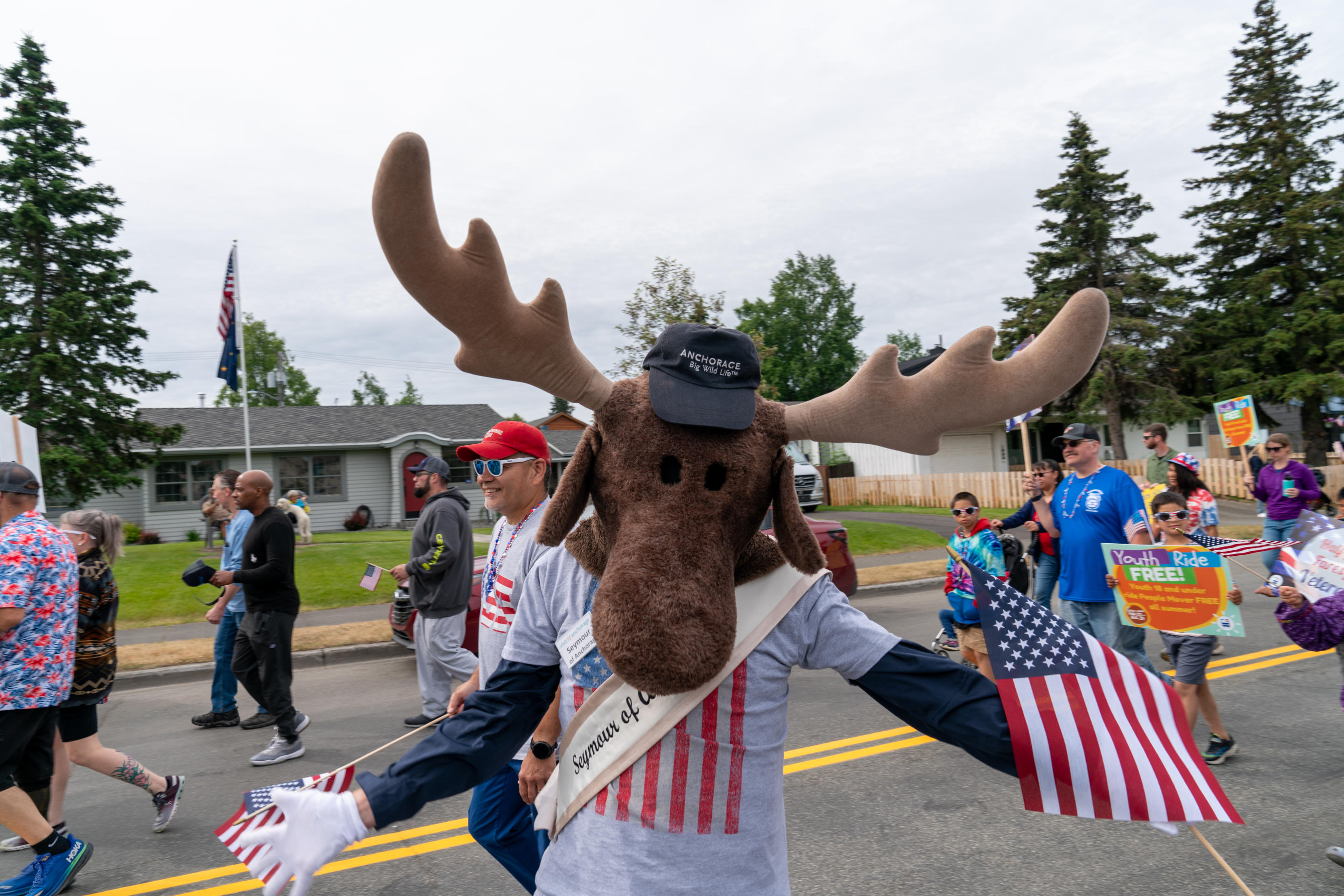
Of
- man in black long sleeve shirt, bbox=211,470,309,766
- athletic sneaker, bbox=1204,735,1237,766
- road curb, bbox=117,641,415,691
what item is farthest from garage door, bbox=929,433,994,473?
man in black long sleeve shirt, bbox=211,470,309,766

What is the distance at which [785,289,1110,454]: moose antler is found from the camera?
1639mm

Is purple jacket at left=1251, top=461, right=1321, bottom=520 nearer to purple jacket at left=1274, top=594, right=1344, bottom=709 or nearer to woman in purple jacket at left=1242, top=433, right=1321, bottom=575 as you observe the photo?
woman in purple jacket at left=1242, top=433, right=1321, bottom=575

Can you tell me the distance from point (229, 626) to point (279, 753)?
1335 mm

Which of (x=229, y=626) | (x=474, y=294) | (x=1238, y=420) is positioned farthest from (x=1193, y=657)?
(x=1238, y=420)

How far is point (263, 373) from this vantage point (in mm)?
53000

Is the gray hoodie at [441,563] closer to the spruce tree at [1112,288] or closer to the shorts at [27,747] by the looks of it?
the shorts at [27,747]

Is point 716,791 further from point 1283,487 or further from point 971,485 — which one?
point 971,485

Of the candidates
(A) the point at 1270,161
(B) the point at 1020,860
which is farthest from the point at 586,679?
(A) the point at 1270,161

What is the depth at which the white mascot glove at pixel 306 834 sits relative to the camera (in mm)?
1530

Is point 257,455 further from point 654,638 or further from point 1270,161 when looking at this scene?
point 1270,161

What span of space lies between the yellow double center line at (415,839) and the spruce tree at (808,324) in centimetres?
4946

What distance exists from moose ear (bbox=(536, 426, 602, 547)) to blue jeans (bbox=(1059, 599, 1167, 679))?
4.75 meters

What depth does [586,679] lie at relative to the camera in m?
1.82

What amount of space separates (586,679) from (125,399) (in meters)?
22.3
